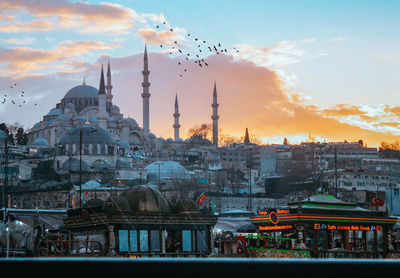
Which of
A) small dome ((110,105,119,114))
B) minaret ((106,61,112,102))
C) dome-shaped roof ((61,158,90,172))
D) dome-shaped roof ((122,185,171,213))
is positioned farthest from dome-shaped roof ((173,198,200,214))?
minaret ((106,61,112,102))

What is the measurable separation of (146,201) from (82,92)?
138498 mm

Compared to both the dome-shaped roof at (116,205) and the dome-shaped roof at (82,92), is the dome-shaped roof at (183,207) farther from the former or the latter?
the dome-shaped roof at (82,92)

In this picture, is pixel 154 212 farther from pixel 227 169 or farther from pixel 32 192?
pixel 227 169

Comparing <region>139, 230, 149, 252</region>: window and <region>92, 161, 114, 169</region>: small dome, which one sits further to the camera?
<region>92, 161, 114, 169</region>: small dome

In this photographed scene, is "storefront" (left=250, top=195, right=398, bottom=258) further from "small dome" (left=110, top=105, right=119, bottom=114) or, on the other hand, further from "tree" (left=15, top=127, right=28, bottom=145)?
"tree" (left=15, top=127, right=28, bottom=145)

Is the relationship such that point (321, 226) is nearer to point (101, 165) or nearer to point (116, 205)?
point (116, 205)

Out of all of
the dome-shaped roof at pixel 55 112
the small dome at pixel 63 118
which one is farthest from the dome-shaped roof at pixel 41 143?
the dome-shaped roof at pixel 55 112

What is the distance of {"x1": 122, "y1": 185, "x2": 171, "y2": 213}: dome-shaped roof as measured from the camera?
23.5 metres

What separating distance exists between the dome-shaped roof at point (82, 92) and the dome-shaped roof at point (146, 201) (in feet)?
447

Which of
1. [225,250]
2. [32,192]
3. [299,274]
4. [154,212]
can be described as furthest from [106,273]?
[32,192]

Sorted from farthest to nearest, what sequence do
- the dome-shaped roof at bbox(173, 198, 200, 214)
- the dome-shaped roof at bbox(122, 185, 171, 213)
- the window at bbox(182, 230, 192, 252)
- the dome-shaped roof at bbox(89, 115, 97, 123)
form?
the dome-shaped roof at bbox(89, 115, 97, 123) → the dome-shaped roof at bbox(173, 198, 200, 214) → the window at bbox(182, 230, 192, 252) → the dome-shaped roof at bbox(122, 185, 171, 213)

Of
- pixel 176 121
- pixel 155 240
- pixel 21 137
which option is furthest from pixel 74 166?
pixel 155 240

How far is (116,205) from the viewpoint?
74.2 feet

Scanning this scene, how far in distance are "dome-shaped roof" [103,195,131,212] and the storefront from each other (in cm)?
404
